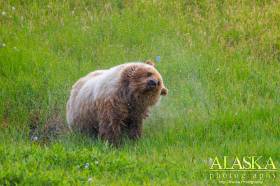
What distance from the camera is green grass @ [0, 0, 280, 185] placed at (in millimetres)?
9008

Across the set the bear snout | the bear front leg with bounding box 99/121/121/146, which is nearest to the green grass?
the bear front leg with bounding box 99/121/121/146

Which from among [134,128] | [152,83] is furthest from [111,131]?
[152,83]

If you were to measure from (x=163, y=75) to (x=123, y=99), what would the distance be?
116 inches

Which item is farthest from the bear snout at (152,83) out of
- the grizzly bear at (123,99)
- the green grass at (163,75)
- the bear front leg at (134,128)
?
the green grass at (163,75)

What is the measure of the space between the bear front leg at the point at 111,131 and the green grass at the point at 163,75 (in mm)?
228

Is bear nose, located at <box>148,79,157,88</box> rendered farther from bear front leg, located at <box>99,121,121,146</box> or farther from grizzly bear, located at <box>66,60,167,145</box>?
bear front leg, located at <box>99,121,121,146</box>

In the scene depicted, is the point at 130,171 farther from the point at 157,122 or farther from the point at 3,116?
the point at 3,116

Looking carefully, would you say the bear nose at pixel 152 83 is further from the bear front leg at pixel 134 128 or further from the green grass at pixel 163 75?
the green grass at pixel 163 75

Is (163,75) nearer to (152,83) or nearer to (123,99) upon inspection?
(123,99)

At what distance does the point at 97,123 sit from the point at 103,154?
158 centimetres

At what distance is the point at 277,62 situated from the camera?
1377cm

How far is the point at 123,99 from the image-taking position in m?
10.4

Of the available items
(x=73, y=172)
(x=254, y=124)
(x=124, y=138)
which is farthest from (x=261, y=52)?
(x=73, y=172)

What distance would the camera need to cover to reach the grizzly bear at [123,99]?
10344 millimetres
